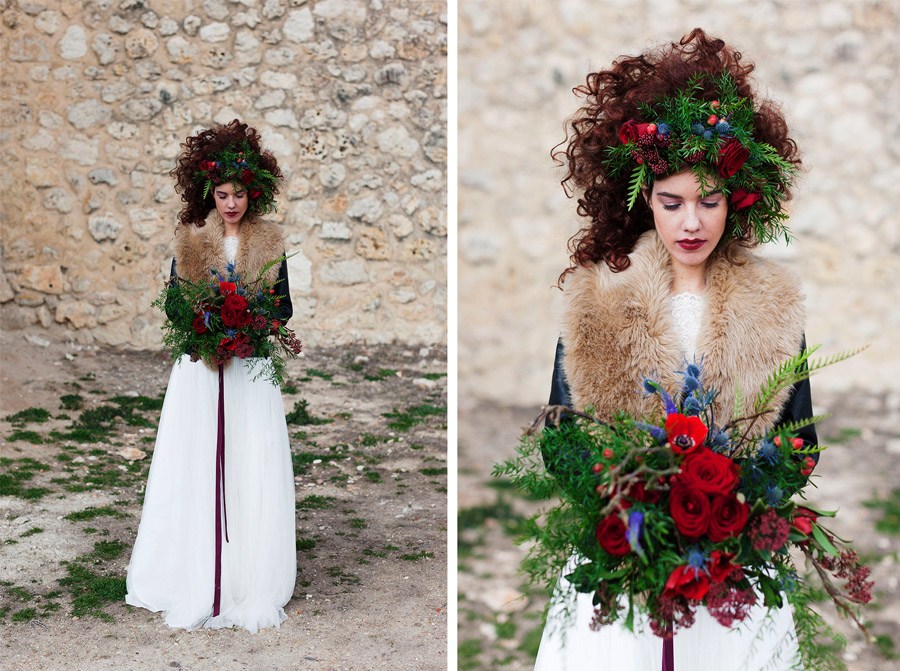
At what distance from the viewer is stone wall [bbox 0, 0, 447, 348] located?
819 centimetres

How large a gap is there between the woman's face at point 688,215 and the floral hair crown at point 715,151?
0.08 ft

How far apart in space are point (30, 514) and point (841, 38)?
19.5 feet

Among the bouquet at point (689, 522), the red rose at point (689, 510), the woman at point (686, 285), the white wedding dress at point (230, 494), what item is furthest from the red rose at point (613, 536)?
the white wedding dress at point (230, 494)

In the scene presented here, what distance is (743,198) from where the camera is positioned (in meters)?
2.21

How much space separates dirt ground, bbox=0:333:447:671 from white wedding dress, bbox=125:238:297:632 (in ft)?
0.48

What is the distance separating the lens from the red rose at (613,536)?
1.76 metres

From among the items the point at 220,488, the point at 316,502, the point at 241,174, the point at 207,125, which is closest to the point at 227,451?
the point at 220,488

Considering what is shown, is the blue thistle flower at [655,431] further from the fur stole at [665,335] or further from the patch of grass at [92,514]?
the patch of grass at [92,514]

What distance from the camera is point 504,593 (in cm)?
447

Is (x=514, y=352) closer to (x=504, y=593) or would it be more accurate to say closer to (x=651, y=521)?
(x=504, y=593)

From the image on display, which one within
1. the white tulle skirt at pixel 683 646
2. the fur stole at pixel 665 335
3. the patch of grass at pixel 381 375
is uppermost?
the fur stole at pixel 665 335

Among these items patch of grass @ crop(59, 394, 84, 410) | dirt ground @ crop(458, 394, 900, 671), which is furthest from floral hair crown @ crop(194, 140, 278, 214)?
patch of grass @ crop(59, 394, 84, 410)

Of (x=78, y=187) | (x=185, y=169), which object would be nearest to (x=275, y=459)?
(x=185, y=169)

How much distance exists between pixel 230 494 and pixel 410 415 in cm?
373
